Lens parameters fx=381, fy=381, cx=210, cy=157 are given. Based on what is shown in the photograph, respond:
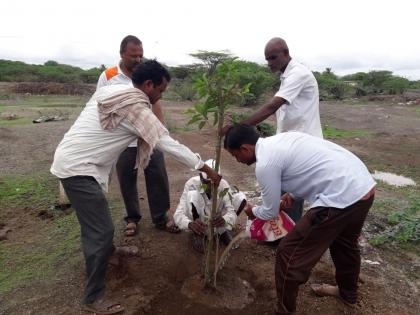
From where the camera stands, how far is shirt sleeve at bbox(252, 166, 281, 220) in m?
2.14

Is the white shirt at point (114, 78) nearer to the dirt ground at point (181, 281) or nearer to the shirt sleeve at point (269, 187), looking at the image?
the dirt ground at point (181, 281)

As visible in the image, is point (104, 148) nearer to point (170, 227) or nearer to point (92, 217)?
point (92, 217)

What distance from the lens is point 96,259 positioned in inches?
95.7

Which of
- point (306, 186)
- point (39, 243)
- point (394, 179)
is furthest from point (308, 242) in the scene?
point (394, 179)

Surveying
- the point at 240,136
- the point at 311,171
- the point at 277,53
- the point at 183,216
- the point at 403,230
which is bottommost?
the point at 403,230

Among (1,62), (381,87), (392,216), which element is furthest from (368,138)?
(1,62)

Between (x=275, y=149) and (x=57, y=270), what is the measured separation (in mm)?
2051

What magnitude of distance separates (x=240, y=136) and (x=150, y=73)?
74 cm

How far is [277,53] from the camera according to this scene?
120 inches

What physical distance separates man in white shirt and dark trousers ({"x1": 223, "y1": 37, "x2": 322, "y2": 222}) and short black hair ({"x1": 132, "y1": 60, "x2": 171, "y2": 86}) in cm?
89

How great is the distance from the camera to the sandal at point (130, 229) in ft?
11.7

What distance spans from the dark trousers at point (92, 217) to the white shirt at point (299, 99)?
154cm

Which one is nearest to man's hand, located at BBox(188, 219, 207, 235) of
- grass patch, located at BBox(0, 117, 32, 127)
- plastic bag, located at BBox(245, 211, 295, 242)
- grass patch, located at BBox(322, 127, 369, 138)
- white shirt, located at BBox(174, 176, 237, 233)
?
white shirt, located at BBox(174, 176, 237, 233)

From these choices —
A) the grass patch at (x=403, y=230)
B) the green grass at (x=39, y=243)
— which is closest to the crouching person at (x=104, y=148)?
the green grass at (x=39, y=243)
